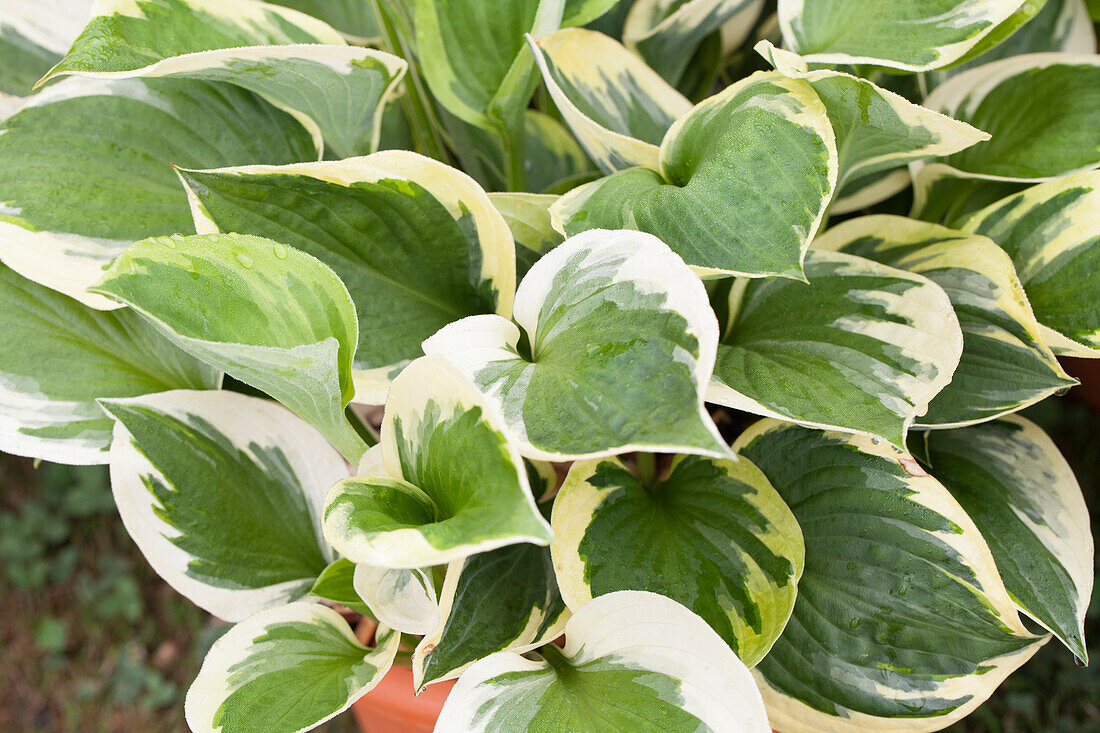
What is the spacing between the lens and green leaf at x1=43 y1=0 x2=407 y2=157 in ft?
1.30

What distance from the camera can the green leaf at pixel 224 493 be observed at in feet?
1.47

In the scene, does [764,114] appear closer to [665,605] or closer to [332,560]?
[665,605]

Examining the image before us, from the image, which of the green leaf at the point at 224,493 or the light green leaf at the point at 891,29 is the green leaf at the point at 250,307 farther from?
the light green leaf at the point at 891,29

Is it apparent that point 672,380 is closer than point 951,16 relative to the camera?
Yes

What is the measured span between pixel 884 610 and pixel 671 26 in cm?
36

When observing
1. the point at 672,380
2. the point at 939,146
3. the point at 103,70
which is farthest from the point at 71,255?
the point at 939,146

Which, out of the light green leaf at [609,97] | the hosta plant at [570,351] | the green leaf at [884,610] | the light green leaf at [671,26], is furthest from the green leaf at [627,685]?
the light green leaf at [671,26]

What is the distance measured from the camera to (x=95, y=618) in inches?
41.1

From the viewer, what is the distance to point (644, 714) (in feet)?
1.17

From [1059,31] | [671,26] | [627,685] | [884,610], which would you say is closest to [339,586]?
[627,685]

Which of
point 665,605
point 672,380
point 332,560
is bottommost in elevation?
point 332,560

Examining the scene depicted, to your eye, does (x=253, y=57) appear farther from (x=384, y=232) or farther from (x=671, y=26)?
(x=671, y=26)

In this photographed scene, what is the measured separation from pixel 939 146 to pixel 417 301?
261mm

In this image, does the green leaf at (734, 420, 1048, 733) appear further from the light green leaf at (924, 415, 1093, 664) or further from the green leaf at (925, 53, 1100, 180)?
the green leaf at (925, 53, 1100, 180)
